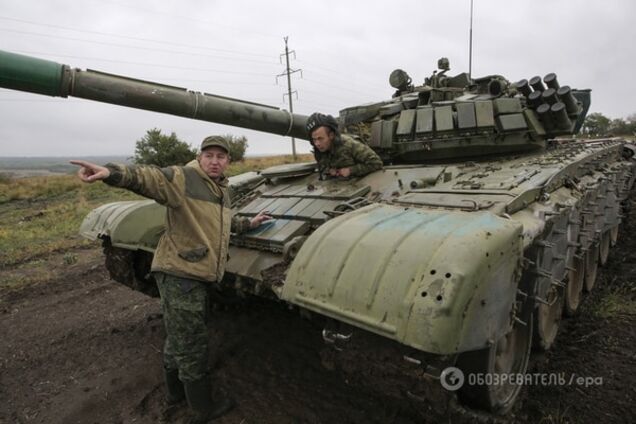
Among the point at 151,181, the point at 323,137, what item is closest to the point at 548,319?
the point at 323,137

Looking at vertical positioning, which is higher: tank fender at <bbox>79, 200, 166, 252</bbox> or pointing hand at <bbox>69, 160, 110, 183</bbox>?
pointing hand at <bbox>69, 160, 110, 183</bbox>

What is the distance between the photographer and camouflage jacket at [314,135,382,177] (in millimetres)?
4773

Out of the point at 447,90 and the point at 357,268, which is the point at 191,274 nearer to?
the point at 357,268

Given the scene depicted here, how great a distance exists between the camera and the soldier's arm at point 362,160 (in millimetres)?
4758

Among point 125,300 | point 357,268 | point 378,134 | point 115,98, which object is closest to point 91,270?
point 125,300

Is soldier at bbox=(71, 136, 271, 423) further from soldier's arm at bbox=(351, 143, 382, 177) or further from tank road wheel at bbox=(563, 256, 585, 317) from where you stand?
tank road wheel at bbox=(563, 256, 585, 317)

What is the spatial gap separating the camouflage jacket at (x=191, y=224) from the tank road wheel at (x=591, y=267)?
445cm

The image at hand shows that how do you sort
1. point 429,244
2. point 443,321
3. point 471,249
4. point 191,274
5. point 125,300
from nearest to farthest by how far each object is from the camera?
point 443,321 < point 471,249 < point 429,244 < point 191,274 < point 125,300

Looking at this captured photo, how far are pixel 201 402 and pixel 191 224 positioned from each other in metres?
1.32

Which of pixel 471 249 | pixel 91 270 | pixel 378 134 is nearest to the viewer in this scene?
pixel 471 249

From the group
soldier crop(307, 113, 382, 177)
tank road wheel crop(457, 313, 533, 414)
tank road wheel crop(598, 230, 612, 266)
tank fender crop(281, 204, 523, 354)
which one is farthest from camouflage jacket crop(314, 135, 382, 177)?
tank road wheel crop(598, 230, 612, 266)

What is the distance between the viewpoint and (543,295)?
351 cm

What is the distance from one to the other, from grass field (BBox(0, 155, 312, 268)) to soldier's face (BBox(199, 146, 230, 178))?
7.44 meters

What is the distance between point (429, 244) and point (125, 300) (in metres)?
5.46
